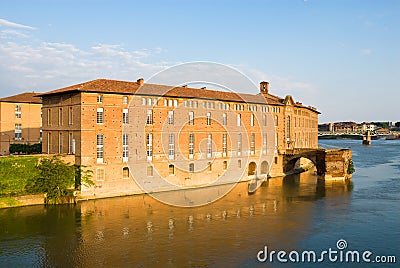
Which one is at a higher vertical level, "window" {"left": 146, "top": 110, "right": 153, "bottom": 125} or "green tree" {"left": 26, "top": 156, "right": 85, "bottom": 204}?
"window" {"left": 146, "top": 110, "right": 153, "bottom": 125}

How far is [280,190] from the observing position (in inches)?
1868

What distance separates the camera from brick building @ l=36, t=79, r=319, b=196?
3962 cm

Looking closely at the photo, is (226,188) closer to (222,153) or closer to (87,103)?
(222,153)

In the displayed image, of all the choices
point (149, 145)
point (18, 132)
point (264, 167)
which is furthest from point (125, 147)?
point (18, 132)

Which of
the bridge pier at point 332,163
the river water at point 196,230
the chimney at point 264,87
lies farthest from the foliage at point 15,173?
the chimney at point 264,87

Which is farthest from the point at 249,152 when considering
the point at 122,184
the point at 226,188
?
the point at 122,184

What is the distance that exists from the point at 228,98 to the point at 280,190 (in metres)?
13.6

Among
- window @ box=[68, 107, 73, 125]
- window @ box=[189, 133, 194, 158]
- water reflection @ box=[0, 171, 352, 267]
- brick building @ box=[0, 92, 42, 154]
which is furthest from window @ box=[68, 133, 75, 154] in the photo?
brick building @ box=[0, 92, 42, 154]

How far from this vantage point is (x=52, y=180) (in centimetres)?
3691

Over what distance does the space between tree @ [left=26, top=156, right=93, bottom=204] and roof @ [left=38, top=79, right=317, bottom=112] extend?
7343mm

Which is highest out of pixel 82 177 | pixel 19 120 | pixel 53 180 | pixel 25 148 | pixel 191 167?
pixel 19 120

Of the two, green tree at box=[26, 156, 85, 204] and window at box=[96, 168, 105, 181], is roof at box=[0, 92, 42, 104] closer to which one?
green tree at box=[26, 156, 85, 204]

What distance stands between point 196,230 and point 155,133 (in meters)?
16.6

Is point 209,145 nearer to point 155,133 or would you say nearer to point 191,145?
point 191,145
